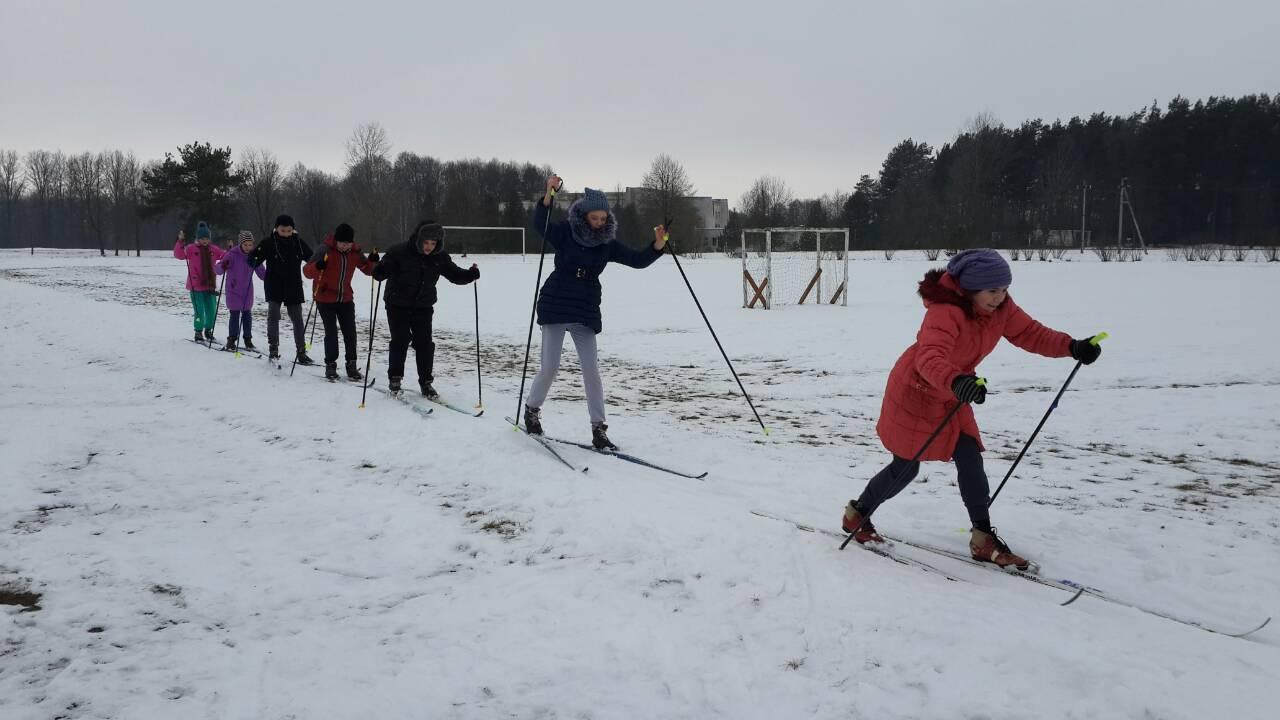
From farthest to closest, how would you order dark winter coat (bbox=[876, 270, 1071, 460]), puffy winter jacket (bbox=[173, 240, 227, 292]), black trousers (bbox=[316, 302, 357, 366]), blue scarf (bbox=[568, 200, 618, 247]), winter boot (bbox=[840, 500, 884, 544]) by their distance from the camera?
puffy winter jacket (bbox=[173, 240, 227, 292])
black trousers (bbox=[316, 302, 357, 366])
blue scarf (bbox=[568, 200, 618, 247])
winter boot (bbox=[840, 500, 884, 544])
dark winter coat (bbox=[876, 270, 1071, 460])

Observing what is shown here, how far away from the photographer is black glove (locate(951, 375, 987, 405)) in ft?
10.5

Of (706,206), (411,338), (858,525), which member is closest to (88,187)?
(706,206)

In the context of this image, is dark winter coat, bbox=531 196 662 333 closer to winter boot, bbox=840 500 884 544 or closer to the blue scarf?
the blue scarf

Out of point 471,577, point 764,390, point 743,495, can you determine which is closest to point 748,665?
point 471,577

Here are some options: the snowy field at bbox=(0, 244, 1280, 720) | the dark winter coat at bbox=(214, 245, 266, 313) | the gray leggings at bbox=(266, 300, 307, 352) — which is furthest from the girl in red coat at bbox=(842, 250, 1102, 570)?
the dark winter coat at bbox=(214, 245, 266, 313)

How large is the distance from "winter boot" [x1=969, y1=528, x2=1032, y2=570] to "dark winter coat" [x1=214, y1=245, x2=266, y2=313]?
1031 centimetres

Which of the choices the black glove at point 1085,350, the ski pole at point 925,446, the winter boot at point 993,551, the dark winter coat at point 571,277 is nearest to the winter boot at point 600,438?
the dark winter coat at point 571,277

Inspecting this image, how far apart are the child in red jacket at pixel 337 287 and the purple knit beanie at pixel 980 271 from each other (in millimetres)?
7004

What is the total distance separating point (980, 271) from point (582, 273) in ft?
10.1

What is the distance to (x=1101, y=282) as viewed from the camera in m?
26.2

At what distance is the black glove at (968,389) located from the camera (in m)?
3.21

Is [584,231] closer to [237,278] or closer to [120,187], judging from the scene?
[237,278]

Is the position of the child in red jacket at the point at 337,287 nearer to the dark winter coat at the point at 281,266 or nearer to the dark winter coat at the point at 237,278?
the dark winter coat at the point at 281,266

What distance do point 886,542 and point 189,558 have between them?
11.8ft
